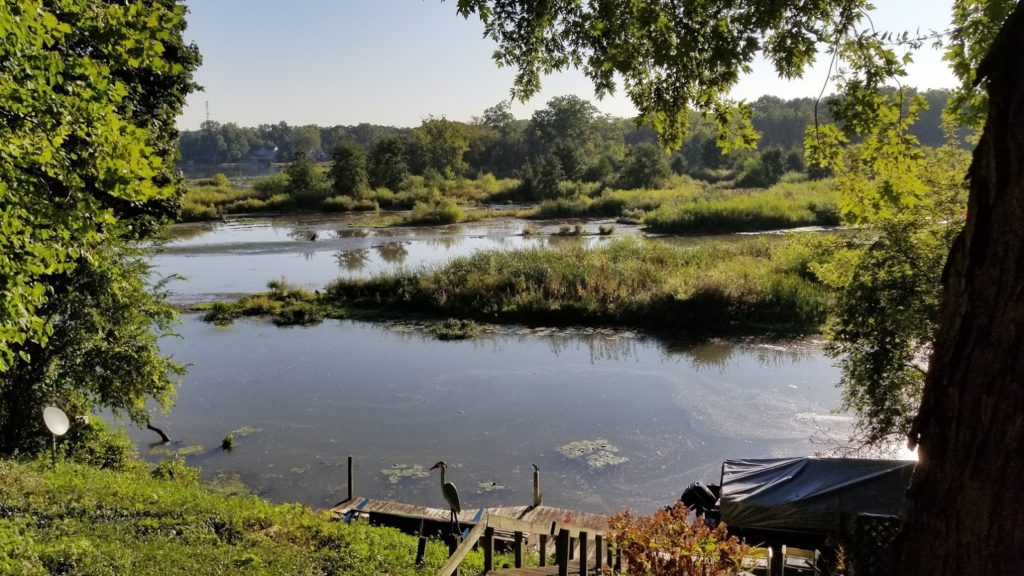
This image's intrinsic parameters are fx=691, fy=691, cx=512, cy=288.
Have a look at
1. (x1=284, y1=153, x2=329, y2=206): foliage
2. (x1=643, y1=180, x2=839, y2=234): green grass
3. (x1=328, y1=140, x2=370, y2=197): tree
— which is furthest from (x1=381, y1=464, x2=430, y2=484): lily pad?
(x1=328, y1=140, x2=370, y2=197): tree

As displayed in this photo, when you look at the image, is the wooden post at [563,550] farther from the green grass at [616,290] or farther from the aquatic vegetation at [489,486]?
the green grass at [616,290]

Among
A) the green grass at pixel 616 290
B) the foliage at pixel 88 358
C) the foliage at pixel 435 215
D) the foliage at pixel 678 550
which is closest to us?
the foliage at pixel 678 550

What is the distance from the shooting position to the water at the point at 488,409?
41.2 feet

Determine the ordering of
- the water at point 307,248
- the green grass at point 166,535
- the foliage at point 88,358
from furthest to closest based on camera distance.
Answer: the water at point 307,248 < the foliage at point 88,358 < the green grass at point 166,535

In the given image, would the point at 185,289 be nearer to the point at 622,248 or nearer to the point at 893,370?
the point at 622,248

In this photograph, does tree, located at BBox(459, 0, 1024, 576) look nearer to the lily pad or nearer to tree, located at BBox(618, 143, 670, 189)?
the lily pad

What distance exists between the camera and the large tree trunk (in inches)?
99.1

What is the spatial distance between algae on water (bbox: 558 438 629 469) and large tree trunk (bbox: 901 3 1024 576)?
1043 cm

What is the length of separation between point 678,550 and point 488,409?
1116 centimetres

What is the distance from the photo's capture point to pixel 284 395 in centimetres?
1719

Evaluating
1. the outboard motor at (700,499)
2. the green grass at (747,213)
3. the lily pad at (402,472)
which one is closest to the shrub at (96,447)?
the lily pad at (402,472)

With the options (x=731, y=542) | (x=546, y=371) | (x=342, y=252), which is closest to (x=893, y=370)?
(x=731, y=542)

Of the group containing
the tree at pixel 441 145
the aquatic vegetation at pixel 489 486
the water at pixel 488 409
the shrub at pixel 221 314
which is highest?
the tree at pixel 441 145

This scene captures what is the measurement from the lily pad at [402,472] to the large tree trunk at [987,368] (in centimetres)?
1072
